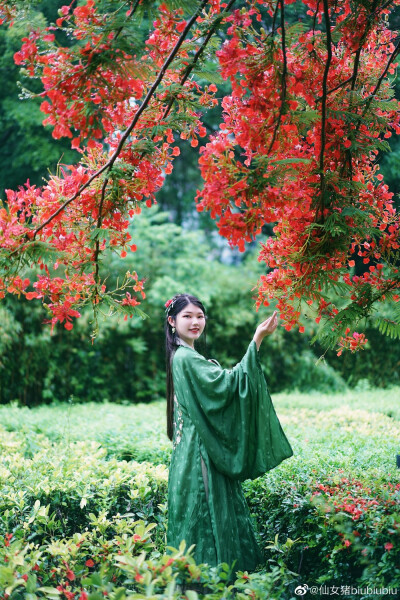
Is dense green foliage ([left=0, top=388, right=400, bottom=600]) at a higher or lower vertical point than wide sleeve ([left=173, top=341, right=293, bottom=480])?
lower

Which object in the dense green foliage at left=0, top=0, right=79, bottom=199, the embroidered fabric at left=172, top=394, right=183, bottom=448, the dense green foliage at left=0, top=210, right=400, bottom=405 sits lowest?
the dense green foliage at left=0, top=210, right=400, bottom=405

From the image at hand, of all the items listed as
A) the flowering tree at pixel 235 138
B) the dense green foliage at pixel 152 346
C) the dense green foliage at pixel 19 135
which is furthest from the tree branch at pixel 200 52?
the dense green foliage at pixel 19 135

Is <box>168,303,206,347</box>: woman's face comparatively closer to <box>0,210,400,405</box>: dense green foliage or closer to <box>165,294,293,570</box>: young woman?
<box>165,294,293,570</box>: young woman

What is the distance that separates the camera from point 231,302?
9.97 m

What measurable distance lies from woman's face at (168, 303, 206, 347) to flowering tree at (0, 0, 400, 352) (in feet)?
0.89

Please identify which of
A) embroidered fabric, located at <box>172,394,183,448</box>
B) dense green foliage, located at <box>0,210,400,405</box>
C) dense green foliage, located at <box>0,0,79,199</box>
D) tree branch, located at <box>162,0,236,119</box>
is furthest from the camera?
dense green foliage, located at <box>0,0,79,199</box>

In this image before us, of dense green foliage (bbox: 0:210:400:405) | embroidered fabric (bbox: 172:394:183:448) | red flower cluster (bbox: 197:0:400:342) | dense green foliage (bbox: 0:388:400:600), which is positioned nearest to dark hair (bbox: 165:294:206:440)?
embroidered fabric (bbox: 172:394:183:448)

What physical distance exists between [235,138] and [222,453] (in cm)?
141

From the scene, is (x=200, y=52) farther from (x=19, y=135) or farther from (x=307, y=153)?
(x=19, y=135)

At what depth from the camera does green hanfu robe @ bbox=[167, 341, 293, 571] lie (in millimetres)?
2549

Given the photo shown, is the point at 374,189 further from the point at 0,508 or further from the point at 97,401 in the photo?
the point at 97,401

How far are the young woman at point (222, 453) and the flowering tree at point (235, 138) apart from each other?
1.38 ft

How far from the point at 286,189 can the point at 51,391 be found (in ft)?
23.0

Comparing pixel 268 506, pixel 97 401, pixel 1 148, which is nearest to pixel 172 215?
pixel 1 148
